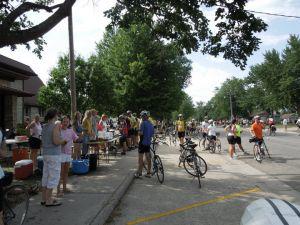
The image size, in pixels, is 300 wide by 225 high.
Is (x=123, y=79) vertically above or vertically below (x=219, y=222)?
above

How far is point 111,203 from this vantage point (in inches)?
331

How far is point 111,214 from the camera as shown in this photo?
789 cm

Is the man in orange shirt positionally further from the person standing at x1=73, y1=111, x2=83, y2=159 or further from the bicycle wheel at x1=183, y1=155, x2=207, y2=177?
the person standing at x1=73, y1=111, x2=83, y2=159

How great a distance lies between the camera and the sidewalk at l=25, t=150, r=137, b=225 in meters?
7.18

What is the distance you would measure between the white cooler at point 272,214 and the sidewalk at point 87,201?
4.69 meters

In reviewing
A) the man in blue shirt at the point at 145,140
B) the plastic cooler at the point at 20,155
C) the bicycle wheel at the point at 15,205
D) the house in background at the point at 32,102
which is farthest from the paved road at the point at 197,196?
the house in background at the point at 32,102

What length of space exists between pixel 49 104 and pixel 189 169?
1066 inches

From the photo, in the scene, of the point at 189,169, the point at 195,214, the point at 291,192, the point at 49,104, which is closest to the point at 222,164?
the point at 189,169

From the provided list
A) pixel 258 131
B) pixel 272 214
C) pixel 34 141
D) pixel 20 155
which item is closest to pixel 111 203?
pixel 34 141

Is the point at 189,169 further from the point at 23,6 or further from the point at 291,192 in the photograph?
the point at 23,6

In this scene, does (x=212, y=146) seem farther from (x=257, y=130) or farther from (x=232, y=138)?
(x=257, y=130)

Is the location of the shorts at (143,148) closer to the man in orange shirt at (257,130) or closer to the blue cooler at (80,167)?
the blue cooler at (80,167)

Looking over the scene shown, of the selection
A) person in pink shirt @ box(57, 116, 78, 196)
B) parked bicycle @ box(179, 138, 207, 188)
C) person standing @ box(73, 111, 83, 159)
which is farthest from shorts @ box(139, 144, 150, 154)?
person in pink shirt @ box(57, 116, 78, 196)

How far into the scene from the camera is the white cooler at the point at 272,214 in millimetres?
2322
